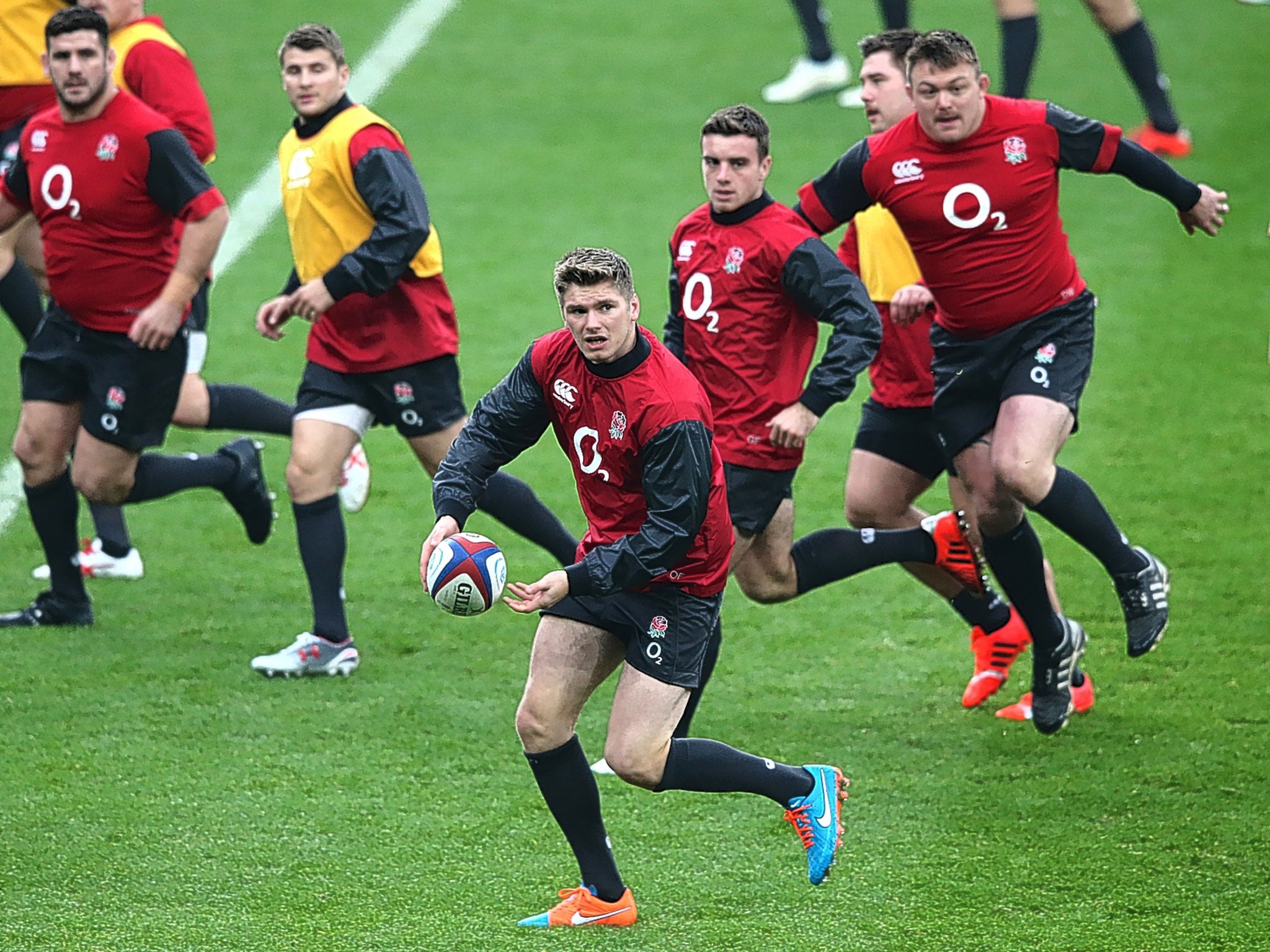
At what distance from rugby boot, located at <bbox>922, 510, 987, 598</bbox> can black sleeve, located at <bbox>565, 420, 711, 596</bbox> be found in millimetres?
1908

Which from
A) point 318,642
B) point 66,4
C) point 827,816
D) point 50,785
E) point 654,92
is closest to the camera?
point 827,816

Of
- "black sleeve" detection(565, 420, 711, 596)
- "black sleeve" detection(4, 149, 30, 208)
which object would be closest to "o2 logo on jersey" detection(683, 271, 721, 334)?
"black sleeve" detection(565, 420, 711, 596)

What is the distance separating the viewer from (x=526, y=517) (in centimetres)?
686

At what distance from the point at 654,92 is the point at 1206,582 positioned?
7.35m

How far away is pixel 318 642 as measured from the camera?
662cm

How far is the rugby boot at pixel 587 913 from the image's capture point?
4.77 meters

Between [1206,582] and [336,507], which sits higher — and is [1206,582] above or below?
below

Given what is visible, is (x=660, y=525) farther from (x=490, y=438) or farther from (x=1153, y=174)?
(x=1153, y=174)

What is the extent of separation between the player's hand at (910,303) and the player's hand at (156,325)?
2.66 m

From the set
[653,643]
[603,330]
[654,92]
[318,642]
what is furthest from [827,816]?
[654,92]

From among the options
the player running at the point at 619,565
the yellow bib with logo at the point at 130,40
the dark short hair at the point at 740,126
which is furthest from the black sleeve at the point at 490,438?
the yellow bib with logo at the point at 130,40

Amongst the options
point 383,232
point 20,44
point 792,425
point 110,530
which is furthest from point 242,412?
point 792,425

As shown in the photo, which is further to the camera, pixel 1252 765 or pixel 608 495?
pixel 1252 765

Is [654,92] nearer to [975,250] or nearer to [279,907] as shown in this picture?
[975,250]
